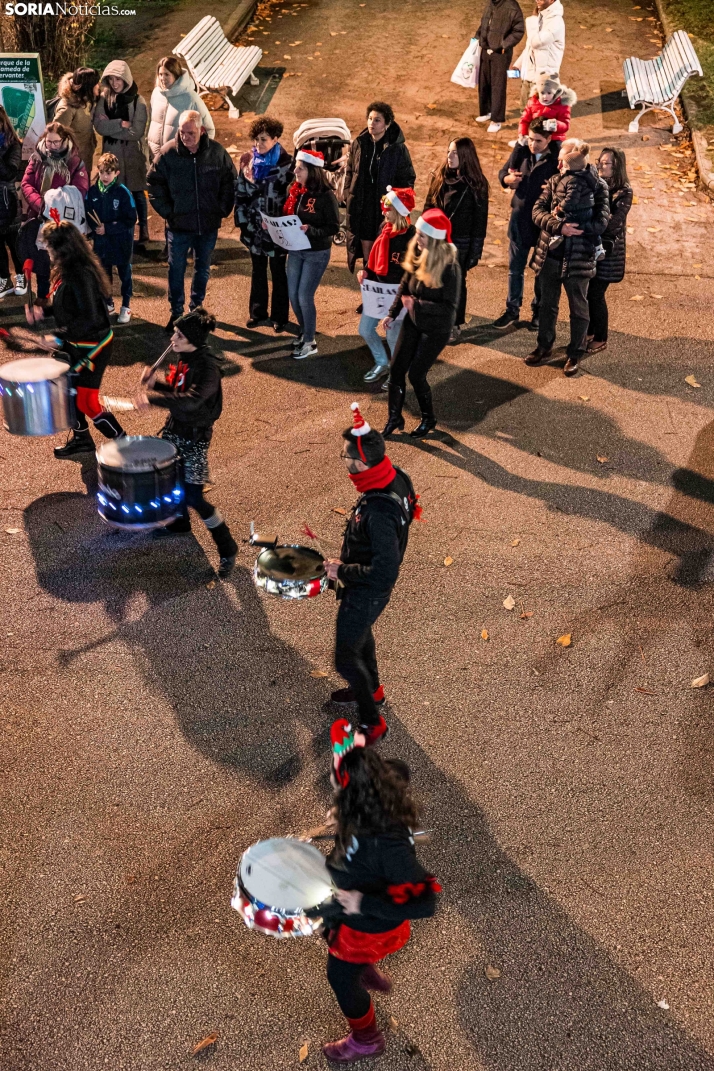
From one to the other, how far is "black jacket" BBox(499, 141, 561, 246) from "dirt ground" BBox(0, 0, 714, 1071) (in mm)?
1070

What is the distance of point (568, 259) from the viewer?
933cm

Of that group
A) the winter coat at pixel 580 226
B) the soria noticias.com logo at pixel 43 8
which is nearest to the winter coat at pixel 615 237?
the winter coat at pixel 580 226

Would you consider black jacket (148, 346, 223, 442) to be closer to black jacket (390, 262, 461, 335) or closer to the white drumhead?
the white drumhead

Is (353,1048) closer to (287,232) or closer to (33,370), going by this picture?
(33,370)

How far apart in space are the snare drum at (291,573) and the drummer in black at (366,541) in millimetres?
85

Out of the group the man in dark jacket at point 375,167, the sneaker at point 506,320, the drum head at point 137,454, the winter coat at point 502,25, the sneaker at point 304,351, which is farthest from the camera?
the winter coat at point 502,25

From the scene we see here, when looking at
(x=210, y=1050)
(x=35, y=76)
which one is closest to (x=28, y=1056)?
(x=210, y=1050)

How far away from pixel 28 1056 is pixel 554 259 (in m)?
7.83

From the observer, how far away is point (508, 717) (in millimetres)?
6332

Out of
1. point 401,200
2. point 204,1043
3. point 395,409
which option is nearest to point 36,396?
point 395,409

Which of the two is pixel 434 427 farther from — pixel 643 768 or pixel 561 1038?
pixel 561 1038

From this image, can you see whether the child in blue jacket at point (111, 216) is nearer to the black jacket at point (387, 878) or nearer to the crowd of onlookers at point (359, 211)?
the crowd of onlookers at point (359, 211)

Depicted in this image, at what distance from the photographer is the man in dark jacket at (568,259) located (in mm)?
9117

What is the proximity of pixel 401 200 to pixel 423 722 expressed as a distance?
484 cm
